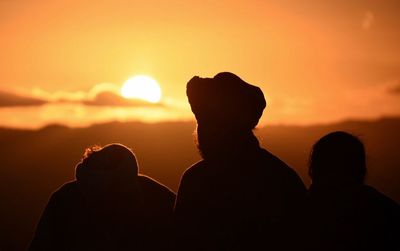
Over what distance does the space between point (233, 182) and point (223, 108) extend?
0.75 metres

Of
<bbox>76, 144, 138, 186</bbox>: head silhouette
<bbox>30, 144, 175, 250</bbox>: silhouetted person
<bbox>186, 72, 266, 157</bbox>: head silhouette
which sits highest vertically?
<bbox>186, 72, 266, 157</bbox>: head silhouette

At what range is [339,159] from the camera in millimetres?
8281

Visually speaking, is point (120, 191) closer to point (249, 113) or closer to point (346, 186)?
point (249, 113)

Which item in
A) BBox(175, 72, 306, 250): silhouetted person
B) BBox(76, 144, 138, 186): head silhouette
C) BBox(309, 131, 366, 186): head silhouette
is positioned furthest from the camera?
BBox(76, 144, 138, 186): head silhouette

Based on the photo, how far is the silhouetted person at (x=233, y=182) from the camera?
27.4 feet

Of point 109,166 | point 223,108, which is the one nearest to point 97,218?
point 109,166

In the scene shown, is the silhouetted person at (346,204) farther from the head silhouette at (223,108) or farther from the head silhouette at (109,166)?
the head silhouette at (109,166)

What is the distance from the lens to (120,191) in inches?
339

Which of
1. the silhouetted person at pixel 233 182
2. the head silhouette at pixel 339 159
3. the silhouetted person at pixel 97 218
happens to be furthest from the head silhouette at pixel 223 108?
the silhouetted person at pixel 97 218

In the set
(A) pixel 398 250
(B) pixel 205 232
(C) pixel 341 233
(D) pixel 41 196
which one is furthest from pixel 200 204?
(D) pixel 41 196

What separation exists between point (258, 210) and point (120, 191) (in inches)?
54.0

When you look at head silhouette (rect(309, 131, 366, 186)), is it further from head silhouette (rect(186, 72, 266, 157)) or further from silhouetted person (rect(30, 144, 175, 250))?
silhouetted person (rect(30, 144, 175, 250))

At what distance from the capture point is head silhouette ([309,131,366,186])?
26.9 feet

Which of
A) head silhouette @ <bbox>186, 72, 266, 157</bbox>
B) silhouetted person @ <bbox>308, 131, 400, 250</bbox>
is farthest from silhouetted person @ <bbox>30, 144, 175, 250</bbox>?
silhouetted person @ <bbox>308, 131, 400, 250</bbox>
